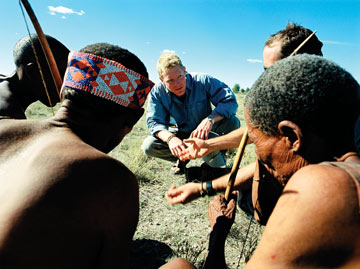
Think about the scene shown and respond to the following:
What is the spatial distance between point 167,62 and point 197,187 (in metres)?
2.49

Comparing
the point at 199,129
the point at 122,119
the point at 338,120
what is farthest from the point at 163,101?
the point at 338,120

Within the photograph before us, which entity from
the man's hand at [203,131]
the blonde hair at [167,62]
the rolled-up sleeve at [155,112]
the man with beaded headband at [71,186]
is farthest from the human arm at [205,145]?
the man with beaded headband at [71,186]

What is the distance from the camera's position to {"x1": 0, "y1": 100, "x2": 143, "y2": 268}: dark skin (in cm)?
115

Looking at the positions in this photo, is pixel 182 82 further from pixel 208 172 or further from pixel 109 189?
pixel 109 189

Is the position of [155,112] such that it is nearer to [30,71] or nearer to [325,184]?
[30,71]

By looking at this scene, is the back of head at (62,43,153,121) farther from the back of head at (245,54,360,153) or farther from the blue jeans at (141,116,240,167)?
the blue jeans at (141,116,240,167)

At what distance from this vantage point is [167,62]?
164 inches

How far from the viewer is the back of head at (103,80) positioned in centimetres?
168

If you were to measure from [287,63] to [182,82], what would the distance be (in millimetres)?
3079

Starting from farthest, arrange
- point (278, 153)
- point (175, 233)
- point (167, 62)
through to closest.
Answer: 1. point (167, 62)
2. point (175, 233)
3. point (278, 153)

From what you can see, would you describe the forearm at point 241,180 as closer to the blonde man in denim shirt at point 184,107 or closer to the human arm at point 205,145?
the human arm at point 205,145

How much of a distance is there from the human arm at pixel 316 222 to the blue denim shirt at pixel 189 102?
3401 millimetres

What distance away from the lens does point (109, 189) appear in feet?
4.33

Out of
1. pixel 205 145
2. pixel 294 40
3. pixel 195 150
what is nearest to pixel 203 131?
pixel 205 145
